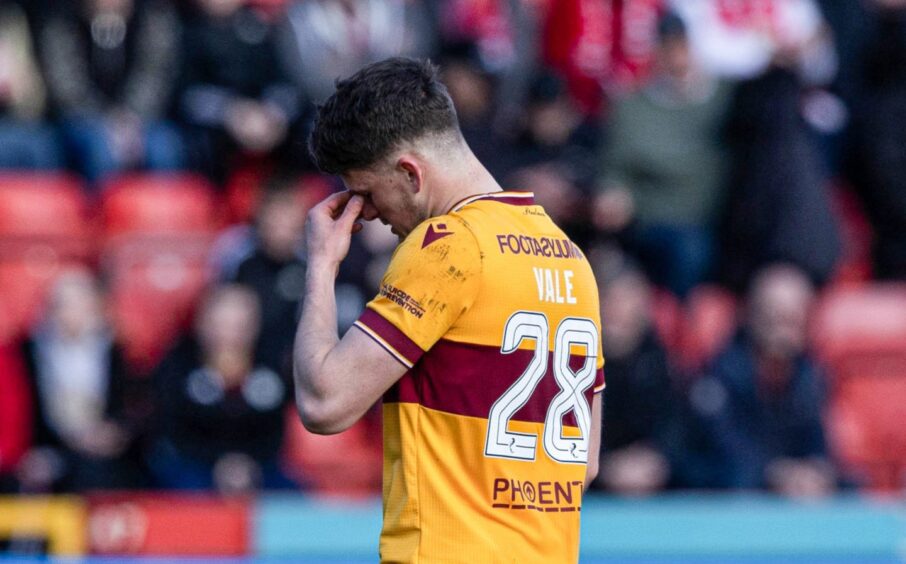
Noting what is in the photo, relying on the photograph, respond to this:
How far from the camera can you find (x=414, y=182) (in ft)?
11.3

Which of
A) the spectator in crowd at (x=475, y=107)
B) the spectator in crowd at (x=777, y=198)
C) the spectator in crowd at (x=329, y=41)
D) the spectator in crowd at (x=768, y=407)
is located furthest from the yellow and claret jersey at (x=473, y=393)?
the spectator in crowd at (x=329, y=41)

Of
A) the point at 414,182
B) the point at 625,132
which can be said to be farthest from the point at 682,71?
the point at 414,182

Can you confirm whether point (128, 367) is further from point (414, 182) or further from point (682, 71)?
point (414, 182)

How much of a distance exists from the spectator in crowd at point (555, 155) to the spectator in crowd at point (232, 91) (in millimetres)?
1358

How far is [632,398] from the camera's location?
8.02 m

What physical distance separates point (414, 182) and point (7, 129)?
248 inches

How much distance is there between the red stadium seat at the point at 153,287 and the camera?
8.84m

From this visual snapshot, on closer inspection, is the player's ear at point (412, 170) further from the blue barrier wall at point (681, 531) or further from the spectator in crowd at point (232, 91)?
the spectator in crowd at point (232, 91)

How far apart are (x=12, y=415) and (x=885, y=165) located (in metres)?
5.44

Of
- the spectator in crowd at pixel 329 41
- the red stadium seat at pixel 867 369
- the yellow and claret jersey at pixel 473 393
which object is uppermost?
the spectator in crowd at pixel 329 41

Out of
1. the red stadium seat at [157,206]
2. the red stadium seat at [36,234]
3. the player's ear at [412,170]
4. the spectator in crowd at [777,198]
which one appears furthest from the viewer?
the spectator in crowd at [777,198]

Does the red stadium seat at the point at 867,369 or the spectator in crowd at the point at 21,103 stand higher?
the spectator in crowd at the point at 21,103

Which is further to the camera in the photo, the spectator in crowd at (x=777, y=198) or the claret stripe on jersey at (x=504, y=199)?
the spectator in crowd at (x=777, y=198)

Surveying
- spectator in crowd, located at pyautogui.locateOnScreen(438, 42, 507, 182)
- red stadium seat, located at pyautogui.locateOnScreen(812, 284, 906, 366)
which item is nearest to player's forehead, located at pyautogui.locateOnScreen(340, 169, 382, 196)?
spectator in crowd, located at pyautogui.locateOnScreen(438, 42, 507, 182)
